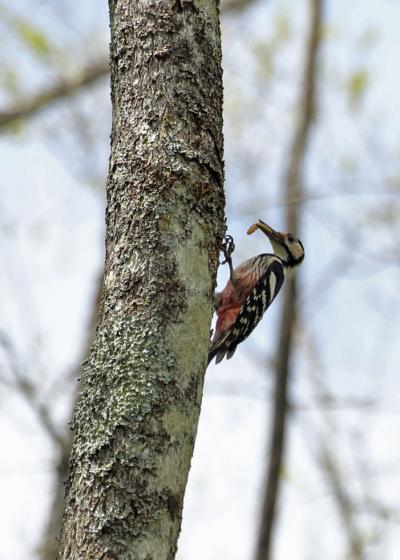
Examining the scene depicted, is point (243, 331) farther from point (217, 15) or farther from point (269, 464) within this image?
point (217, 15)

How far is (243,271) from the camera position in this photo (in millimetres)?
6211

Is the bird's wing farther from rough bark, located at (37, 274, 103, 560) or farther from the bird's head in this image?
rough bark, located at (37, 274, 103, 560)

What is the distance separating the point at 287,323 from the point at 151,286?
18.6 ft

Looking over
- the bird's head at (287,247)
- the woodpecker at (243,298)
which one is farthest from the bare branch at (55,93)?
the woodpecker at (243,298)

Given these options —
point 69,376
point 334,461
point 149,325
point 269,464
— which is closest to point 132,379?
point 149,325

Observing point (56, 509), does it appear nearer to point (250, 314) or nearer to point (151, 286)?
A: point (250, 314)

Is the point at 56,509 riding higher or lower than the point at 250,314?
lower

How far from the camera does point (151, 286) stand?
2.64 m

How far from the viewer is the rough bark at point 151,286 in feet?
7.70

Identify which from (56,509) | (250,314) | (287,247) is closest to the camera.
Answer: (250,314)

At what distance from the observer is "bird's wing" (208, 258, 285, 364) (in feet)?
19.1

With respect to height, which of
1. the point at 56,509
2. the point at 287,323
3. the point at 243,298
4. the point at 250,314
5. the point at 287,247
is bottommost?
the point at 56,509

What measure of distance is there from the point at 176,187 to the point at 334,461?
46.7 ft

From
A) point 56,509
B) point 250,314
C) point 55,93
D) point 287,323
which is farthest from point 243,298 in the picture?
point 55,93
